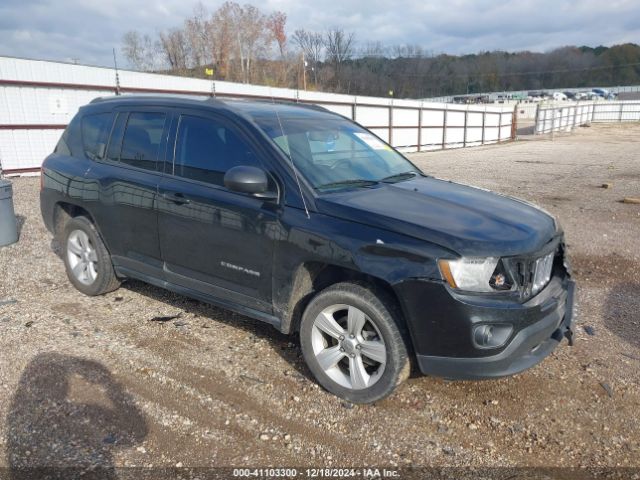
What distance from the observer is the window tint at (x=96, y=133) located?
475 cm

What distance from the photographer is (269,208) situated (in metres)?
3.46

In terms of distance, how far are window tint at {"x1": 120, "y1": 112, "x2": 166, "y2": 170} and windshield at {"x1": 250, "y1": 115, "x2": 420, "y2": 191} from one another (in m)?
1.01

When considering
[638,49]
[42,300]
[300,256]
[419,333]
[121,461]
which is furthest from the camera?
[638,49]

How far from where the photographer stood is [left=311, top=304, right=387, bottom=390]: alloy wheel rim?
10.3ft

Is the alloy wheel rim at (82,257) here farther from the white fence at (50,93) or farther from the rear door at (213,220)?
the white fence at (50,93)

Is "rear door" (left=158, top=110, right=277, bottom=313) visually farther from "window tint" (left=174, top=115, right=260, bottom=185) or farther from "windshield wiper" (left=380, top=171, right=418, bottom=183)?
"windshield wiper" (left=380, top=171, right=418, bottom=183)

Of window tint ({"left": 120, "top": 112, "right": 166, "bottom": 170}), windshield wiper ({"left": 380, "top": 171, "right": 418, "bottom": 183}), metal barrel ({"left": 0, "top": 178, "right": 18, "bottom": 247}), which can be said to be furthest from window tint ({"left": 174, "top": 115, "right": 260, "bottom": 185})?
metal barrel ({"left": 0, "top": 178, "right": 18, "bottom": 247})

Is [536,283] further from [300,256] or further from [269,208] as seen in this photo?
[269,208]

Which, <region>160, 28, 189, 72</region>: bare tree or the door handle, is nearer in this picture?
the door handle

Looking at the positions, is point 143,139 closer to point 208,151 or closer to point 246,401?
point 208,151

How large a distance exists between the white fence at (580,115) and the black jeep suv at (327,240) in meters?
48.1

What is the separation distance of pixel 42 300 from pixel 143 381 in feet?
7.04

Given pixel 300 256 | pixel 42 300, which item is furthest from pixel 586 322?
pixel 42 300

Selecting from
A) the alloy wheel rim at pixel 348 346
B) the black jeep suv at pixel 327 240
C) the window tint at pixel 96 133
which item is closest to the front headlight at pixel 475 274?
the black jeep suv at pixel 327 240
